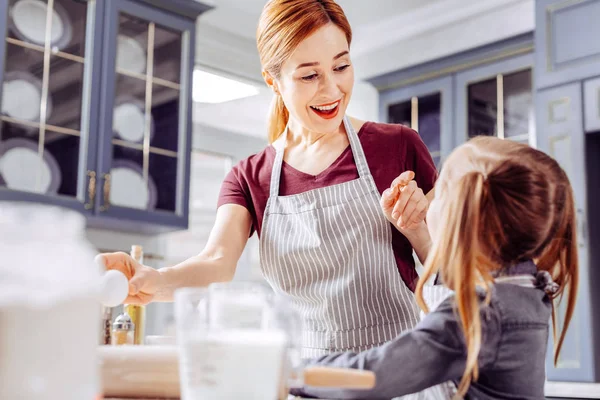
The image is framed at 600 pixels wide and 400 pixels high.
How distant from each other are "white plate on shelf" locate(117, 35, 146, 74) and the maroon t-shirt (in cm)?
202

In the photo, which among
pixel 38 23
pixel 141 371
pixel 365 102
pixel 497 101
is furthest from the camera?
pixel 365 102

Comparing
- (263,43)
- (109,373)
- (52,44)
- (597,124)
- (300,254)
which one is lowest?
(109,373)

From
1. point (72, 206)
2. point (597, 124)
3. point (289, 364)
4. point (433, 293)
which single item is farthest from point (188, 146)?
point (289, 364)

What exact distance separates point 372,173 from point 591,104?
84.8 inches

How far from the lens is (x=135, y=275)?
101cm

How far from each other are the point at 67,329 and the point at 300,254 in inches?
37.1

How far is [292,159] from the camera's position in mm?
1541

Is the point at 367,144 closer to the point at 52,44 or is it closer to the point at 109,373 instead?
the point at 109,373

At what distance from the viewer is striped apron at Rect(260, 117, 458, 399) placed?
1.34m

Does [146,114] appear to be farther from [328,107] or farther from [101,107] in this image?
[328,107]

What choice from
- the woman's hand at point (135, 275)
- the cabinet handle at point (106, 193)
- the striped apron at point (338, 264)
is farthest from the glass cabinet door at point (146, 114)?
the woman's hand at point (135, 275)

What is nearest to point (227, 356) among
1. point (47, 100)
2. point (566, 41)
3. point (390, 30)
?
point (47, 100)

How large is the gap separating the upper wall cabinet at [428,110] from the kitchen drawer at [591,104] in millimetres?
936

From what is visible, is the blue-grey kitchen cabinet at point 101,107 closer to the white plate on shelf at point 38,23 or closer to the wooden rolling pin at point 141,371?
the white plate on shelf at point 38,23
